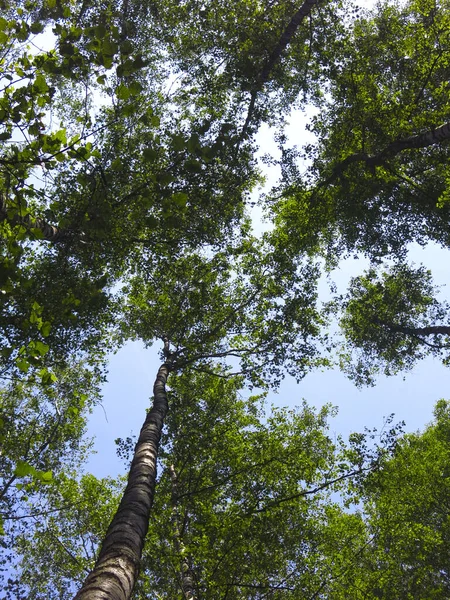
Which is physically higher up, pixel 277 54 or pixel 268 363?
pixel 277 54

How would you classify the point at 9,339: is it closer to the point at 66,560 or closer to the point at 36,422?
the point at 36,422

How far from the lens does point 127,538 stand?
14.1 feet

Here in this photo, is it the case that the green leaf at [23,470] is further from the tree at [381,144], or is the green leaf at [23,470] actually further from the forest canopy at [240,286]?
the tree at [381,144]

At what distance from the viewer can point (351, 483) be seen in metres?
10.0

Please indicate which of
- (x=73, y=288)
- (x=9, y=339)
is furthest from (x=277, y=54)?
(x=9, y=339)

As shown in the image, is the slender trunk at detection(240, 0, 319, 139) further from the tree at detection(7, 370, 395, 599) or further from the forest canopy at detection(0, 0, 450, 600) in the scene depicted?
the tree at detection(7, 370, 395, 599)

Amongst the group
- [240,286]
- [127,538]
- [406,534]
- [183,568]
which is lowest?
[127,538]

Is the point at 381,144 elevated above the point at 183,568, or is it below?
above

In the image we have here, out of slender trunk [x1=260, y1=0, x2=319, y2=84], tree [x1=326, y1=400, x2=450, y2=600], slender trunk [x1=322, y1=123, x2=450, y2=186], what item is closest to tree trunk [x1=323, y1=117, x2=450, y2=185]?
slender trunk [x1=322, y1=123, x2=450, y2=186]

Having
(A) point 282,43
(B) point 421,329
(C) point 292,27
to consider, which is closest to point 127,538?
(A) point 282,43

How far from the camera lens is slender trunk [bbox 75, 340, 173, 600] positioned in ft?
11.4

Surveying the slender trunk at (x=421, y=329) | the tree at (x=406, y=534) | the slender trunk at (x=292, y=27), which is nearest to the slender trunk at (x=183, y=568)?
the tree at (x=406, y=534)

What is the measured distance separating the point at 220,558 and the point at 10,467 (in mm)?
11094

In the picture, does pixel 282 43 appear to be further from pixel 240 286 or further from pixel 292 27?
pixel 240 286
